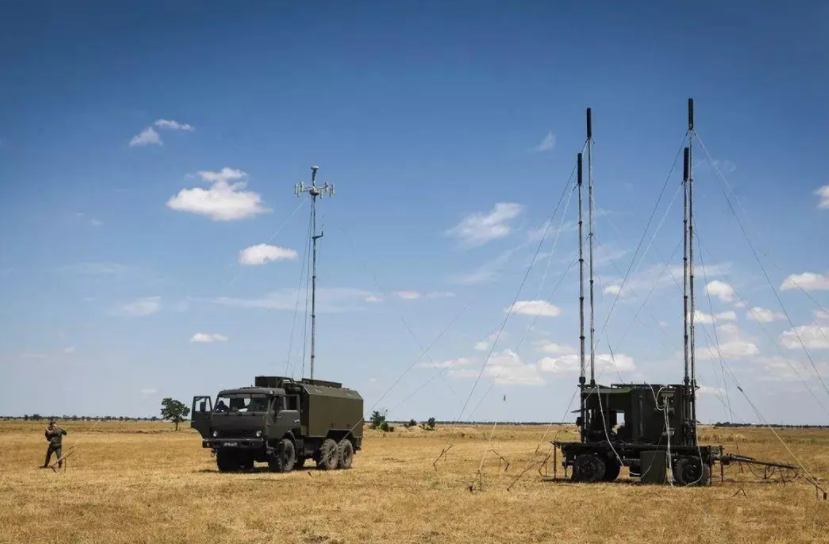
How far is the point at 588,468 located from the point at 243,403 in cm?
1194

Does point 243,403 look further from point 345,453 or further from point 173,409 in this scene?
point 173,409

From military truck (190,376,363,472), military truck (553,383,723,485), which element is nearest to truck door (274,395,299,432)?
military truck (190,376,363,472)

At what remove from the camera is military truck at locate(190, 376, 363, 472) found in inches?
1231

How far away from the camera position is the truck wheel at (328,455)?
34.3m

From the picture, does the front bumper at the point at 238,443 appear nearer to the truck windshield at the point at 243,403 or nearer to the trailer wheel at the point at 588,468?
the truck windshield at the point at 243,403

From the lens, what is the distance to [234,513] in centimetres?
1953

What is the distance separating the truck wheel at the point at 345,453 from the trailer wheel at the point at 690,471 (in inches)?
521

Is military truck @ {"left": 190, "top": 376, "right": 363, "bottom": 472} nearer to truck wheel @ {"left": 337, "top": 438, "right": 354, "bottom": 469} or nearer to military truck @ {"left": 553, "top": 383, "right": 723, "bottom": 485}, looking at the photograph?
truck wheel @ {"left": 337, "top": 438, "right": 354, "bottom": 469}

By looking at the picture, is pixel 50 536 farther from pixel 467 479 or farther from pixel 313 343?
pixel 313 343

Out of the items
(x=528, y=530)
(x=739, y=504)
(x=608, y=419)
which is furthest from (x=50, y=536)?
(x=608, y=419)

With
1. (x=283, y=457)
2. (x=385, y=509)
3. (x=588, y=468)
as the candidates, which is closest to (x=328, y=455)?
(x=283, y=457)

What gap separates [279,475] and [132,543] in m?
14.8

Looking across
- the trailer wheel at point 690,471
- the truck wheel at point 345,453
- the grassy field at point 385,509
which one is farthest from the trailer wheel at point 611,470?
the truck wheel at point 345,453

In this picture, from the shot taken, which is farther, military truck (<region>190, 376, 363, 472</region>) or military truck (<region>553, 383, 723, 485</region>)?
military truck (<region>190, 376, 363, 472</region>)
